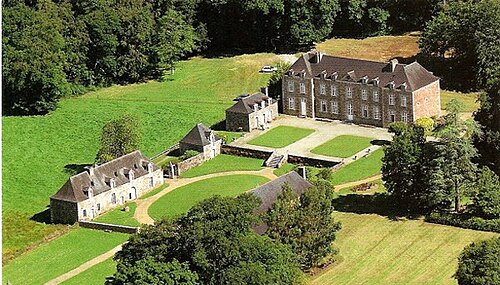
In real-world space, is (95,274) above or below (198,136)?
below

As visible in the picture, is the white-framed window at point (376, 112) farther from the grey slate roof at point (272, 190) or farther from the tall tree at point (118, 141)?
the grey slate roof at point (272, 190)

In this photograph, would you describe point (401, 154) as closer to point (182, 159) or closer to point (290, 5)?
point (182, 159)

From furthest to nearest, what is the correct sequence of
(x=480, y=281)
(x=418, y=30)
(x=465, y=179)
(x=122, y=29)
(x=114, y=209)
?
(x=418, y=30)
(x=122, y=29)
(x=114, y=209)
(x=465, y=179)
(x=480, y=281)

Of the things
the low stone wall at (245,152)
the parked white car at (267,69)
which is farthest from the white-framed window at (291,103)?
the parked white car at (267,69)

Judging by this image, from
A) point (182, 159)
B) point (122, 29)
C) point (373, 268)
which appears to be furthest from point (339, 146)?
point (122, 29)

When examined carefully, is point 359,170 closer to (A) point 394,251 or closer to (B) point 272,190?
(A) point 394,251

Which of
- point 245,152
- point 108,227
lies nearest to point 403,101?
point 245,152
